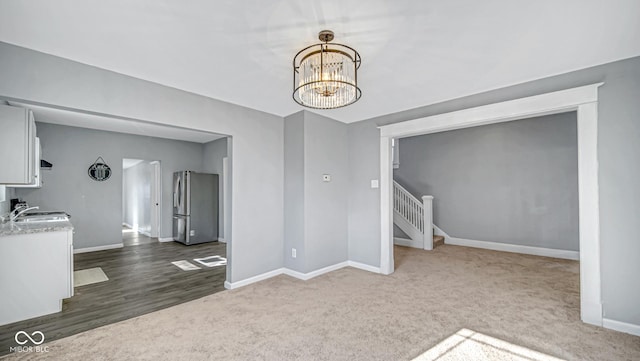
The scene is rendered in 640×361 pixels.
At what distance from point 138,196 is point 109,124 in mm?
4294

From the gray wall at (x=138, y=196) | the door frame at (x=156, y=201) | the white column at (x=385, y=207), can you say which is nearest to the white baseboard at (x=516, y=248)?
the white column at (x=385, y=207)

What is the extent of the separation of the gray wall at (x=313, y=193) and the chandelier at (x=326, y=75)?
1.68 m

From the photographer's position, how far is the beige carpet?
223 cm

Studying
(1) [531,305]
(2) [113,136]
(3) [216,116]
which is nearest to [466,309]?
(1) [531,305]

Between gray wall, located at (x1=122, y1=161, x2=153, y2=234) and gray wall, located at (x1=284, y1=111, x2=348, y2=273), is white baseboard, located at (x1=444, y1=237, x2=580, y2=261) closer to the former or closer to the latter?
gray wall, located at (x1=284, y1=111, x2=348, y2=273)

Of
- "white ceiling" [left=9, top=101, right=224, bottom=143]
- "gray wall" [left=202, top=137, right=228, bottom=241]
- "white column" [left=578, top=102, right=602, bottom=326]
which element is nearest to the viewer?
"white column" [left=578, top=102, right=602, bottom=326]

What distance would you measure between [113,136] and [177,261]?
10.9 feet

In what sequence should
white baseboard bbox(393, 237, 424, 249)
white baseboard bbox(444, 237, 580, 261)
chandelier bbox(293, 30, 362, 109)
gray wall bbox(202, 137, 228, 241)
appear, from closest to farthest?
chandelier bbox(293, 30, 362, 109)
white baseboard bbox(444, 237, 580, 261)
white baseboard bbox(393, 237, 424, 249)
gray wall bbox(202, 137, 228, 241)

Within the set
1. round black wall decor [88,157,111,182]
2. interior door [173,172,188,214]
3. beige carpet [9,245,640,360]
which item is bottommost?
beige carpet [9,245,640,360]

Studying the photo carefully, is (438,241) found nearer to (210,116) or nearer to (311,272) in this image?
(311,272)

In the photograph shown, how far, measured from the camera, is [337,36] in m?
2.12

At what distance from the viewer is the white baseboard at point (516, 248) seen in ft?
16.9

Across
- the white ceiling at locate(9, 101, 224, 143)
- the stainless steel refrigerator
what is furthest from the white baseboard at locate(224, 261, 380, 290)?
the stainless steel refrigerator

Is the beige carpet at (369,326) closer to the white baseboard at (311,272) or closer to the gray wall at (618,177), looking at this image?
the white baseboard at (311,272)
